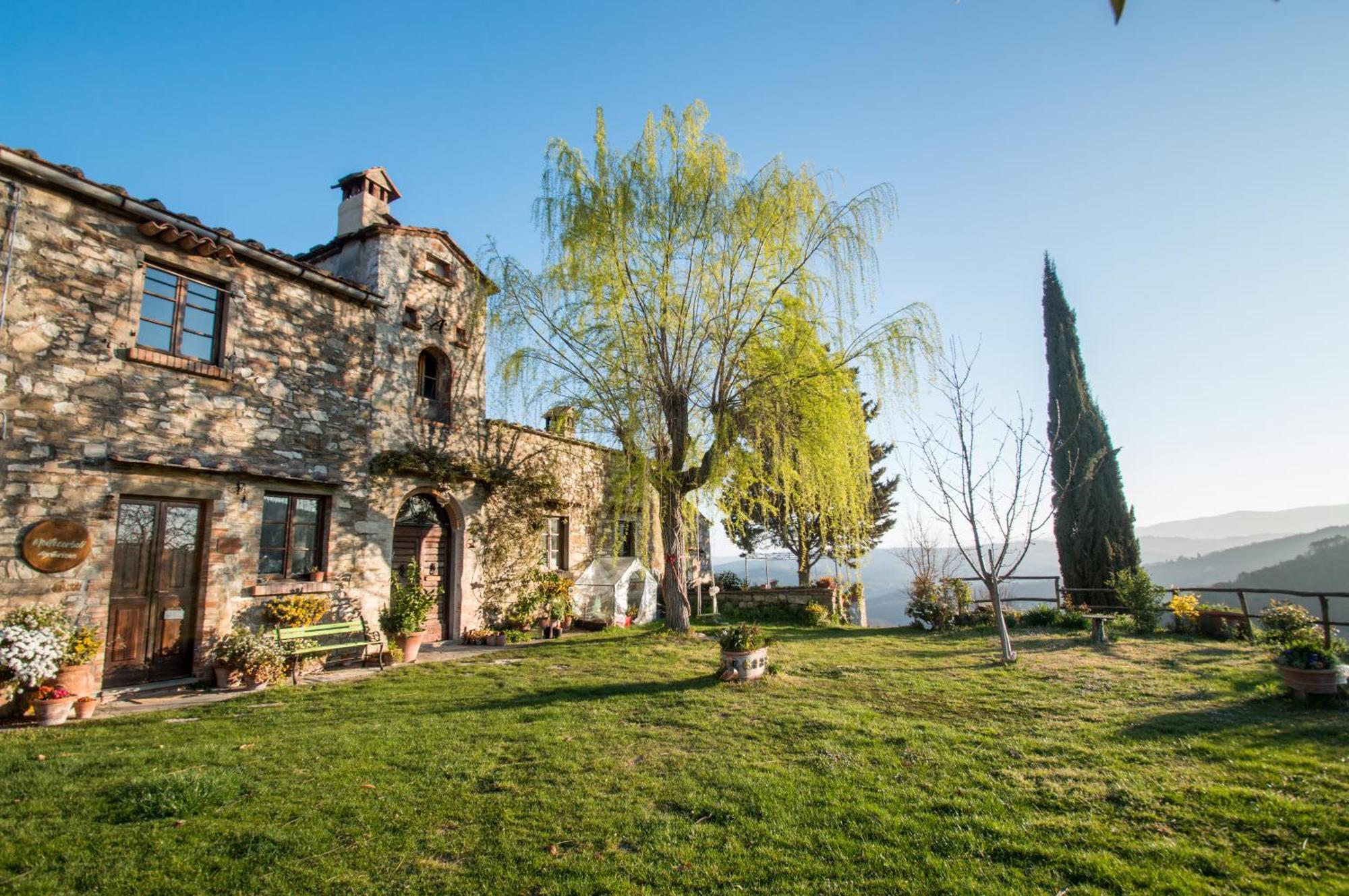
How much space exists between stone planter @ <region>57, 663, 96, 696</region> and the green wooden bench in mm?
1875

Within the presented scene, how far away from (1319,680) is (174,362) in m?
13.3

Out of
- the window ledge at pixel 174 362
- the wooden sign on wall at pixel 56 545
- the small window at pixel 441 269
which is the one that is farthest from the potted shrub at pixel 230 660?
the small window at pixel 441 269

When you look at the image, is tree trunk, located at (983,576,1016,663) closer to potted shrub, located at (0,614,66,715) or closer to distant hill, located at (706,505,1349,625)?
distant hill, located at (706,505,1349,625)

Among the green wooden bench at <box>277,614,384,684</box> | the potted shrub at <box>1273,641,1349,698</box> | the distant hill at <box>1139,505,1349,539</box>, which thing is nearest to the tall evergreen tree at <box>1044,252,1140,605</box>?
the potted shrub at <box>1273,641,1349,698</box>

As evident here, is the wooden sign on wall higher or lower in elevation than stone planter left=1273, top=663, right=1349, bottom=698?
higher

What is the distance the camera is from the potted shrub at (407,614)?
960cm

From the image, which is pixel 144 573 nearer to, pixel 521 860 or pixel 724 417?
pixel 521 860

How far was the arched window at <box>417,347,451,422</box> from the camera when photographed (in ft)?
38.0

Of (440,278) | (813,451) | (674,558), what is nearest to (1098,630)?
(813,451)

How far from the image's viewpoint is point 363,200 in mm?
11352

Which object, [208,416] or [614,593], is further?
[614,593]

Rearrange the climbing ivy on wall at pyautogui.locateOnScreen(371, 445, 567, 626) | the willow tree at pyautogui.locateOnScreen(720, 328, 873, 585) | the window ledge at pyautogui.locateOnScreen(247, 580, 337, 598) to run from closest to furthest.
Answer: the window ledge at pyautogui.locateOnScreen(247, 580, 337, 598), the willow tree at pyautogui.locateOnScreen(720, 328, 873, 585), the climbing ivy on wall at pyautogui.locateOnScreen(371, 445, 567, 626)

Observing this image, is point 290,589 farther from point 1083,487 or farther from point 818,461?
point 1083,487

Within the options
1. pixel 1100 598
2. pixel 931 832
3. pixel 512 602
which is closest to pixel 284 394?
pixel 512 602
